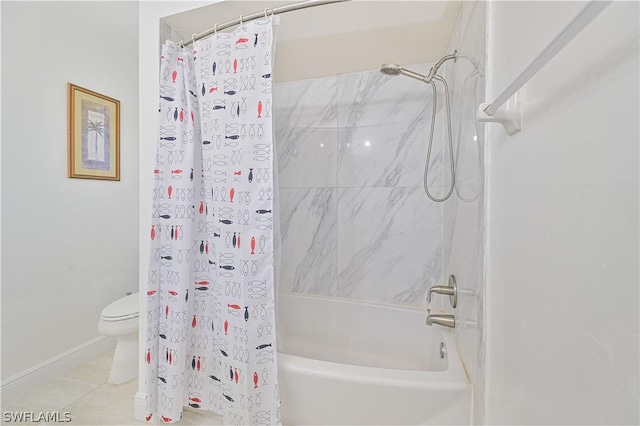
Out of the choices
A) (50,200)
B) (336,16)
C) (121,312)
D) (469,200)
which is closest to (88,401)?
(121,312)

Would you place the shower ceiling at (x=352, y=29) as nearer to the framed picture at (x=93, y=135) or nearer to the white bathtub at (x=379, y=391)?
the framed picture at (x=93, y=135)

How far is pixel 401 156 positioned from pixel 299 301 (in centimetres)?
123

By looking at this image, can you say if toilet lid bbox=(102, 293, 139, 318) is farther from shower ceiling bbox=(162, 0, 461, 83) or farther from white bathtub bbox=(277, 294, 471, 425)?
shower ceiling bbox=(162, 0, 461, 83)

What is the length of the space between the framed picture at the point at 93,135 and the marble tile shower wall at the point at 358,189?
131cm

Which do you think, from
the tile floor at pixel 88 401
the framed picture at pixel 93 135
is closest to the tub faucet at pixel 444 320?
the tile floor at pixel 88 401

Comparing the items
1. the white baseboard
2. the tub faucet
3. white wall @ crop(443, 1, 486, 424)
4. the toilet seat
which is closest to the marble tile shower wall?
white wall @ crop(443, 1, 486, 424)

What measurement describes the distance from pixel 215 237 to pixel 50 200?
56.1 inches

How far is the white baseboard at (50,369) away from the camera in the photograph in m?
1.63

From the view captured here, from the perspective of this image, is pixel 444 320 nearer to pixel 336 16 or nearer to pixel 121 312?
pixel 336 16

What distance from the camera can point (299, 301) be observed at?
207 cm

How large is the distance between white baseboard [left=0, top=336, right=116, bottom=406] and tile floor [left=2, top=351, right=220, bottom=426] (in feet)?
0.13

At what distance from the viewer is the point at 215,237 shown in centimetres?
127

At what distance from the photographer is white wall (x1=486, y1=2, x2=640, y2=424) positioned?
14.3 inches

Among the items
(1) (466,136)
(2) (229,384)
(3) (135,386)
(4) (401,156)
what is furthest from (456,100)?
(3) (135,386)
